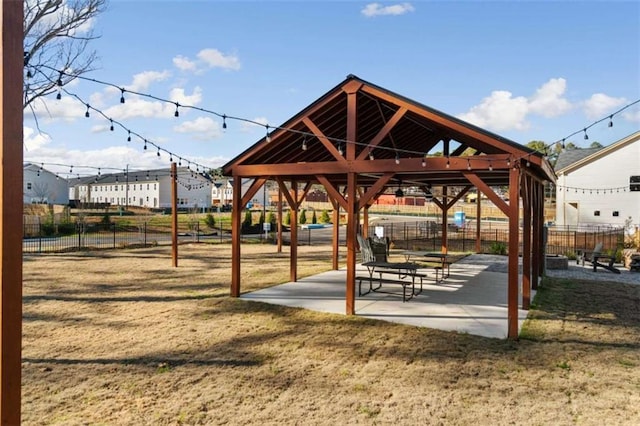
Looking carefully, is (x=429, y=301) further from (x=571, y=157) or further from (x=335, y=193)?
(x=571, y=157)

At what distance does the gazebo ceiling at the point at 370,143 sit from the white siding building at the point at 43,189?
1701 inches

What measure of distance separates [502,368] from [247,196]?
5649 mm

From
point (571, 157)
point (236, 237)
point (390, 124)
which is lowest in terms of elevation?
point (236, 237)

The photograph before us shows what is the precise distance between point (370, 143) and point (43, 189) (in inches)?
1973

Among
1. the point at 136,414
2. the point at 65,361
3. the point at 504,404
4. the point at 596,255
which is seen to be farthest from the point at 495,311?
the point at 596,255

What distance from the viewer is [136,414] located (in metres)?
3.62

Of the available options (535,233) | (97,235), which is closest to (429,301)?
(535,233)

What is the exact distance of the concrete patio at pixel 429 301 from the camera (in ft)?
21.9

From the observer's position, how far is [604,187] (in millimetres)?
25281

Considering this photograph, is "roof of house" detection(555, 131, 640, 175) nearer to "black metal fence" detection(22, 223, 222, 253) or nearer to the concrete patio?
the concrete patio

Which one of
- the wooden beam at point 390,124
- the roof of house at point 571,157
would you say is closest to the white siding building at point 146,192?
the roof of house at point 571,157

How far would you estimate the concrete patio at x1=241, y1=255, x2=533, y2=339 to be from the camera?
666 centimetres

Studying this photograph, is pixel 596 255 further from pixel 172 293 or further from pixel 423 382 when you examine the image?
pixel 172 293

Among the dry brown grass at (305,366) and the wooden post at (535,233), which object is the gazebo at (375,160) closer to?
the wooden post at (535,233)
